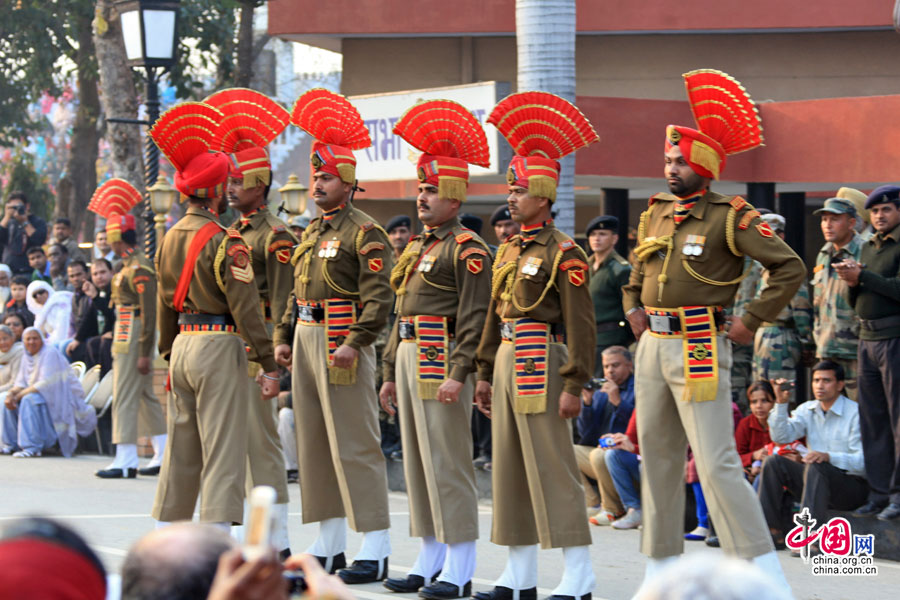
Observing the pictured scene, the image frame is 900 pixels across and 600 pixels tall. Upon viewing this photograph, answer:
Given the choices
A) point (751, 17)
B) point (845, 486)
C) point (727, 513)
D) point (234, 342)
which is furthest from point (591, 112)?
point (727, 513)

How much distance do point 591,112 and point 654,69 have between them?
4328mm

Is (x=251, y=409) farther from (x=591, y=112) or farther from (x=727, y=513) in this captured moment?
(x=591, y=112)

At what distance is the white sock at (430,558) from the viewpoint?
7816 mm

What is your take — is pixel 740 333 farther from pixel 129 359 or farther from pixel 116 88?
pixel 116 88

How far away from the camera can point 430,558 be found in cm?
784

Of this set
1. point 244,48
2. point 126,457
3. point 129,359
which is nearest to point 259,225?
point 129,359

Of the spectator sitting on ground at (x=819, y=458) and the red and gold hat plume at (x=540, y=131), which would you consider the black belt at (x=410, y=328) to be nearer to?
the red and gold hat plume at (x=540, y=131)

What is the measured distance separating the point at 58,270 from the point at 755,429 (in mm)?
11026

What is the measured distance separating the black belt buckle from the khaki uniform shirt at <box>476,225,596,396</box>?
1.90 ft

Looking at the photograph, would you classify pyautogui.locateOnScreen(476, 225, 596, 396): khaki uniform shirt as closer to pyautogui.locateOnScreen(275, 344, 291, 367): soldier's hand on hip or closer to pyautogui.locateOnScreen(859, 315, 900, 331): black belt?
pyautogui.locateOnScreen(275, 344, 291, 367): soldier's hand on hip

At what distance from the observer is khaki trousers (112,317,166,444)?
42.5 ft

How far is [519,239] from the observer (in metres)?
7.52

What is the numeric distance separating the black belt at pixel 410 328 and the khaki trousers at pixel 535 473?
48cm


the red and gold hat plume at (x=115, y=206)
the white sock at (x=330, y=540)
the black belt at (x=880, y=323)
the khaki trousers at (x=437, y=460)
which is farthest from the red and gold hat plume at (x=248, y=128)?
the red and gold hat plume at (x=115, y=206)
